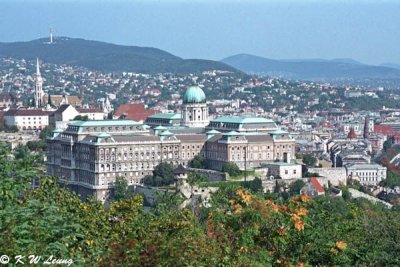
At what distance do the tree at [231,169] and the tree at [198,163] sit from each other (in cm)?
275

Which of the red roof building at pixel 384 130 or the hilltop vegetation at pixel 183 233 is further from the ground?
the hilltop vegetation at pixel 183 233

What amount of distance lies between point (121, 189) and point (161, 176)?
2578 millimetres

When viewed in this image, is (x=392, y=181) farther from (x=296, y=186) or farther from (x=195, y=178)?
(x=195, y=178)

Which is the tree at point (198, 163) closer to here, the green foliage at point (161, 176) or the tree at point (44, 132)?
the green foliage at point (161, 176)

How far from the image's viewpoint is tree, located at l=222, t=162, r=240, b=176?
203ft

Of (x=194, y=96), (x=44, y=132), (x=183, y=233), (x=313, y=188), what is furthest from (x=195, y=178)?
(x=183, y=233)

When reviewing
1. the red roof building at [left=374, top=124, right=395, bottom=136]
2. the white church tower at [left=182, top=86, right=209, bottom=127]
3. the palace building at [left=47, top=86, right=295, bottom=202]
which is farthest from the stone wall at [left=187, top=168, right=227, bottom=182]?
the red roof building at [left=374, top=124, right=395, bottom=136]

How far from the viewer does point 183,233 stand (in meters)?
16.2

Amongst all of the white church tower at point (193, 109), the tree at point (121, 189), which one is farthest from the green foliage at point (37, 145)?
the tree at point (121, 189)

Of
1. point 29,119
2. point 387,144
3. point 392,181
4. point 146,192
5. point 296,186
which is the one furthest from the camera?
point 387,144

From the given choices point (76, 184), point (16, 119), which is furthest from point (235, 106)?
point (76, 184)

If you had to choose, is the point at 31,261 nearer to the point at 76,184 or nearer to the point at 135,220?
the point at 135,220

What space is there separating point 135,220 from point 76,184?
4447cm

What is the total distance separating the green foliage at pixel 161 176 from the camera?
61.4 meters
